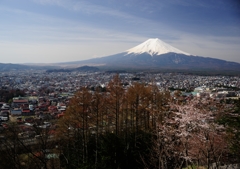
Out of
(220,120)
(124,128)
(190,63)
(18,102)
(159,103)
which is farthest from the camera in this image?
(190,63)

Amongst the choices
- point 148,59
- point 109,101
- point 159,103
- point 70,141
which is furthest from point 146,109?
point 148,59

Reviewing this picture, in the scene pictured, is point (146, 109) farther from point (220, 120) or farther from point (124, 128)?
point (220, 120)

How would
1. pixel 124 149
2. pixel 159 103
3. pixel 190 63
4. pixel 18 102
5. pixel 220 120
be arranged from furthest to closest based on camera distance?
pixel 190 63, pixel 18 102, pixel 159 103, pixel 124 149, pixel 220 120

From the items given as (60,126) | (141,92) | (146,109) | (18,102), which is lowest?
(18,102)

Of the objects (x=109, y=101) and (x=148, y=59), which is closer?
(x=109, y=101)

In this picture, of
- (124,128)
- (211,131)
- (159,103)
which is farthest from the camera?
(124,128)

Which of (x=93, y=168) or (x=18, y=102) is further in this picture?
(x=18, y=102)

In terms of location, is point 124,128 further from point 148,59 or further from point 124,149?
point 148,59

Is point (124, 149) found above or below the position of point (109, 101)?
below

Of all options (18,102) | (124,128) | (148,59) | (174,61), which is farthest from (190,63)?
(124,128)
